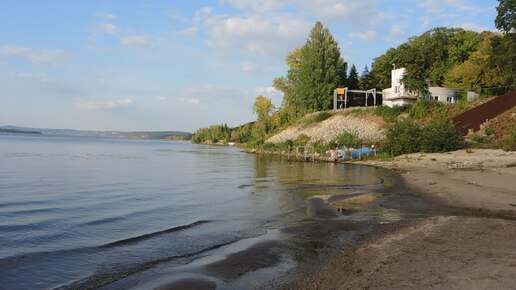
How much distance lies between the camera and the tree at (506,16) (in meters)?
51.0

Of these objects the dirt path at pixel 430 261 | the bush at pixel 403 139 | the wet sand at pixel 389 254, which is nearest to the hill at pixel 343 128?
the bush at pixel 403 139

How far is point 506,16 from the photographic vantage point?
51750 mm

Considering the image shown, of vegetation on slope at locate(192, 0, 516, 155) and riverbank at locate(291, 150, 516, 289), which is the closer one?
riverbank at locate(291, 150, 516, 289)

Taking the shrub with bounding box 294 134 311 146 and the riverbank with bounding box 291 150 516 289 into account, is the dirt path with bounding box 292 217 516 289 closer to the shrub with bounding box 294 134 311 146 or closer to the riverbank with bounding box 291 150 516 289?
the riverbank with bounding box 291 150 516 289

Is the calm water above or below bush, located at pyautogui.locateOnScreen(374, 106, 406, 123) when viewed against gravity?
below

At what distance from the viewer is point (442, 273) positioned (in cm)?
679

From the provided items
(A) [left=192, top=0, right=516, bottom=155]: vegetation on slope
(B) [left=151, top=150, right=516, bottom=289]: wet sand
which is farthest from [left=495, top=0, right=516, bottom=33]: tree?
(B) [left=151, top=150, right=516, bottom=289]: wet sand

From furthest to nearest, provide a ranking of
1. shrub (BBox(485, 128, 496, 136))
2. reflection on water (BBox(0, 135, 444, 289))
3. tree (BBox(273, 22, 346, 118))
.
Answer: tree (BBox(273, 22, 346, 118))
shrub (BBox(485, 128, 496, 136))
reflection on water (BBox(0, 135, 444, 289))

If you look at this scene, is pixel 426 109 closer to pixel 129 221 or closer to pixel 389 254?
pixel 129 221

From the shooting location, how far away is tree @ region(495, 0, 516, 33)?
5103 cm

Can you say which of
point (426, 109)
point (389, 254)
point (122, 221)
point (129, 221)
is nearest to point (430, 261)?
→ point (389, 254)

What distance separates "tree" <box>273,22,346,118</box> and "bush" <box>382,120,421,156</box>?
30982 mm

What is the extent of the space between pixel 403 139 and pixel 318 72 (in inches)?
1308

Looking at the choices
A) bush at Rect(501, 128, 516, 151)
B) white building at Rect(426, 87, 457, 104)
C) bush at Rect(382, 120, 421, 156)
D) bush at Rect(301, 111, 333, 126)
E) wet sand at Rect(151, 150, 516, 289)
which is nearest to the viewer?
wet sand at Rect(151, 150, 516, 289)
